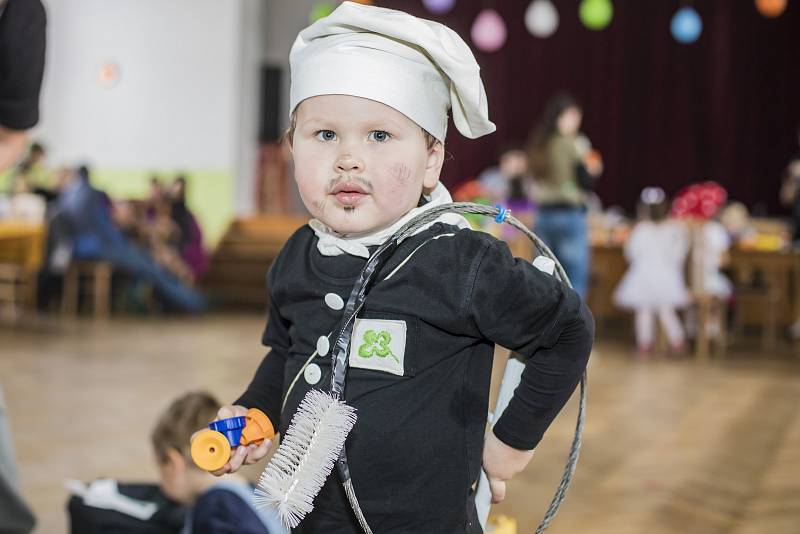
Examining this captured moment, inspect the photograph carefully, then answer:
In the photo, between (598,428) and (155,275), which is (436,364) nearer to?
(598,428)

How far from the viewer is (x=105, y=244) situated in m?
8.34

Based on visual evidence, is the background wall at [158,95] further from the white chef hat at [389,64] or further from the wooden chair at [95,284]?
the white chef hat at [389,64]

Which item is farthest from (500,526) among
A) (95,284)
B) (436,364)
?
(95,284)

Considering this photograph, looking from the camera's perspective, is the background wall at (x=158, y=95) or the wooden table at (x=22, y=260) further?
the background wall at (x=158, y=95)

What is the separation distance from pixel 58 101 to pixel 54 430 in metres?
7.91

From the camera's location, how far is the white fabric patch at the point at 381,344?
3.59ft

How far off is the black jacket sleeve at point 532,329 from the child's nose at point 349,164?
16cm

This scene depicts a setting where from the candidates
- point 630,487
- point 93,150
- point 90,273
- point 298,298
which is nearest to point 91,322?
point 90,273

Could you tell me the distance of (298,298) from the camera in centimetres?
116

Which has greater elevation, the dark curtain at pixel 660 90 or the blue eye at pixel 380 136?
the dark curtain at pixel 660 90

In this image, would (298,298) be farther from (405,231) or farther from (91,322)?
(91,322)

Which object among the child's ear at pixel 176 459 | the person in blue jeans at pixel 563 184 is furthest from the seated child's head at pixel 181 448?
the person in blue jeans at pixel 563 184

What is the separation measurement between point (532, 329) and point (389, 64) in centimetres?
31

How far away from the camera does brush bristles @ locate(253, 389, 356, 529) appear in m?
0.99
